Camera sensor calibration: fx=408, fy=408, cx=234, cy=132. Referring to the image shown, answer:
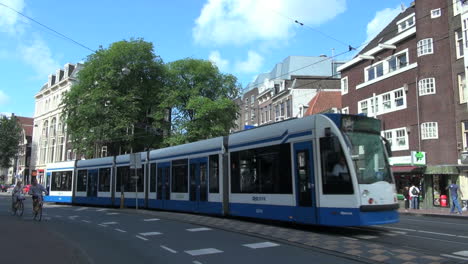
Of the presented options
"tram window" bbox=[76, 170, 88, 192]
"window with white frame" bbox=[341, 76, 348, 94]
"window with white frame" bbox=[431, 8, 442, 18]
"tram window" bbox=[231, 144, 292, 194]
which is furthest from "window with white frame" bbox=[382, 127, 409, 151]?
"tram window" bbox=[76, 170, 88, 192]

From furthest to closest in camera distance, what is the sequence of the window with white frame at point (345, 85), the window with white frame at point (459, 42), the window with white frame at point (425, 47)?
the window with white frame at point (345, 85), the window with white frame at point (425, 47), the window with white frame at point (459, 42)

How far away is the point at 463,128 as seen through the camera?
2467 cm

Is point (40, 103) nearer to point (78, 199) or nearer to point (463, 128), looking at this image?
point (78, 199)

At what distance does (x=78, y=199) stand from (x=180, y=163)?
12.5 m

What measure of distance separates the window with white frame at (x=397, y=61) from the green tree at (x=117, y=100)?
20665 mm

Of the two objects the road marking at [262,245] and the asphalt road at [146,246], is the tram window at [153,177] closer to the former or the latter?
the asphalt road at [146,246]

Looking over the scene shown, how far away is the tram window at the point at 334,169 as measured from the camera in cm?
1027

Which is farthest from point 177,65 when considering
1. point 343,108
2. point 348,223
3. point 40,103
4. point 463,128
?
point 40,103

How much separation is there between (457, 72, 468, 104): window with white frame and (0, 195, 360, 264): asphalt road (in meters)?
19.5

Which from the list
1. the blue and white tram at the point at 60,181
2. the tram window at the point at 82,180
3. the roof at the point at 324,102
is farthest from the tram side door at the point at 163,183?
the roof at the point at 324,102

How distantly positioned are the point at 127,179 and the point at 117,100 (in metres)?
15.8

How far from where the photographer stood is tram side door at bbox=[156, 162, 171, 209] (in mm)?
18828

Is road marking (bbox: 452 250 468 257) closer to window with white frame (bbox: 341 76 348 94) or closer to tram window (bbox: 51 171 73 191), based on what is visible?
tram window (bbox: 51 171 73 191)

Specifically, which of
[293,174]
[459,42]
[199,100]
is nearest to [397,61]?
[459,42]
